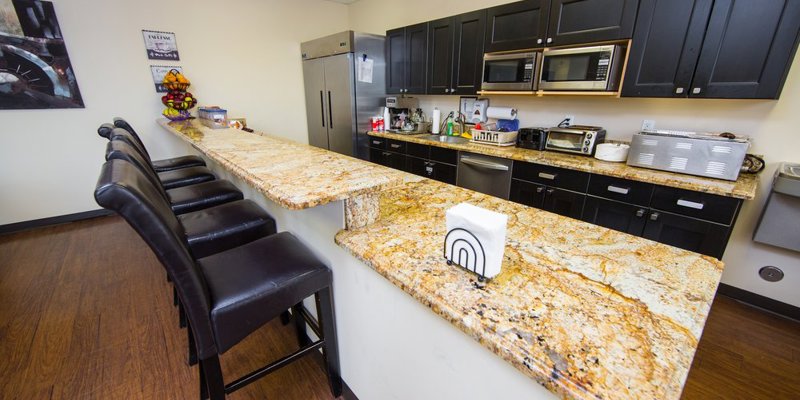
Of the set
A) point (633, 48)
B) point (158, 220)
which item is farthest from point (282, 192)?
point (633, 48)

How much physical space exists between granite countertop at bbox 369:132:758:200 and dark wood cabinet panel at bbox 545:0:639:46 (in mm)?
840

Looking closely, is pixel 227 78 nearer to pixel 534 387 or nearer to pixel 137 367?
pixel 137 367

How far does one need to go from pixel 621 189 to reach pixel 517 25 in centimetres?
155

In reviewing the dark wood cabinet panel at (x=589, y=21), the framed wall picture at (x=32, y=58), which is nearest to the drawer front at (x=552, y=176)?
the dark wood cabinet panel at (x=589, y=21)

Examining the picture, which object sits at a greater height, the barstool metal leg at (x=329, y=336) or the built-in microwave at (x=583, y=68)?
the built-in microwave at (x=583, y=68)

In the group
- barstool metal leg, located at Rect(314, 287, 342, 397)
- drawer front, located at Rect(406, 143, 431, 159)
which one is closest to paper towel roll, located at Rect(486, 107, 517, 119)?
drawer front, located at Rect(406, 143, 431, 159)

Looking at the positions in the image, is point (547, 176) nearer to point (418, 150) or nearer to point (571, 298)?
point (418, 150)

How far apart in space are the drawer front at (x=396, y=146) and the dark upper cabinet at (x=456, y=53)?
2.17ft

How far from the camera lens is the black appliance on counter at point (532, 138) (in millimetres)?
2650

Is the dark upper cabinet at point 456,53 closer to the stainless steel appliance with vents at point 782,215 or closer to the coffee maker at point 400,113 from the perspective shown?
the coffee maker at point 400,113

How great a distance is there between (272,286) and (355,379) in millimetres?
584

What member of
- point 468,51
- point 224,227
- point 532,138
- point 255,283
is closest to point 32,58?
point 224,227

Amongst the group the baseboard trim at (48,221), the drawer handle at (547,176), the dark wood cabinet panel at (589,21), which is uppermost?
the dark wood cabinet panel at (589,21)

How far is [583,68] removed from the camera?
2268 mm
